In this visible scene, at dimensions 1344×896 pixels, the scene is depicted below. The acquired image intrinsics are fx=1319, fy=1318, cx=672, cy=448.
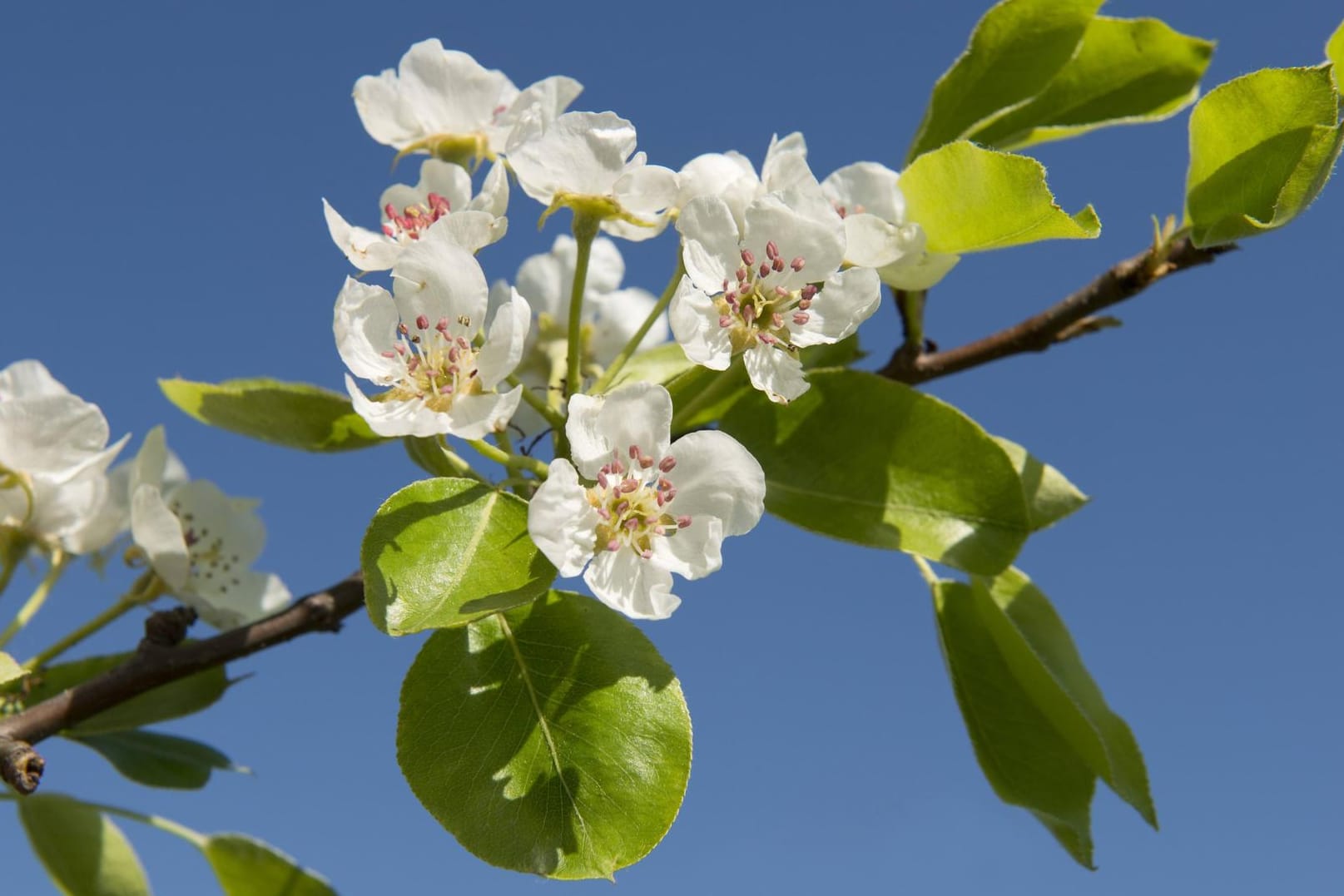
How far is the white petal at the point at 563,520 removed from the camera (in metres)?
1.25

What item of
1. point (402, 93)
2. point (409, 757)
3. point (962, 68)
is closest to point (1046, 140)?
point (962, 68)

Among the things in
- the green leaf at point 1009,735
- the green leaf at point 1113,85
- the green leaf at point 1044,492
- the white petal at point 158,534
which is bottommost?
the green leaf at point 1009,735

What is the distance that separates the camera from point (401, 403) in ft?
4.63

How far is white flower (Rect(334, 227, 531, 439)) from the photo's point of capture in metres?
1.36

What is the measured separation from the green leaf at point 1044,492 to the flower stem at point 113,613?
1191mm

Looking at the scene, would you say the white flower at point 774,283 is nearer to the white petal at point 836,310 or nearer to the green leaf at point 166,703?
the white petal at point 836,310

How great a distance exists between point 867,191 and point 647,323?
0.30m

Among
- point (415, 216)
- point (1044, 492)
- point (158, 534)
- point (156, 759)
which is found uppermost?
point (415, 216)

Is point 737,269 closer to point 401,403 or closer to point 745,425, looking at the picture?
point 745,425

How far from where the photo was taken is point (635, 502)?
4.38 feet

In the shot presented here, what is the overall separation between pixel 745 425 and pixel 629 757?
18.0 inches

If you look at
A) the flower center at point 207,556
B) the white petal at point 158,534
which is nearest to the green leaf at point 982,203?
the white petal at point 158,534

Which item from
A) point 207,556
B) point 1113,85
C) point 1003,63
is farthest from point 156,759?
point 1113,85

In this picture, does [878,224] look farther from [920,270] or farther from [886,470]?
[886,470]
